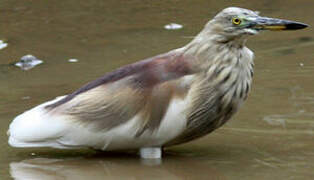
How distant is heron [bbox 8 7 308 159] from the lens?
181 inches

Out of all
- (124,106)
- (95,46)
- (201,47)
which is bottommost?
(95,46)

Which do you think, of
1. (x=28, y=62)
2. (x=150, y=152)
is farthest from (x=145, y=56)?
(x=150, y=152)

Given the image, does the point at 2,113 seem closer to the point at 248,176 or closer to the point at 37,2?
the point at 248,176

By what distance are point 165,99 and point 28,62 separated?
9.82 feet

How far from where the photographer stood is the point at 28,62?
731 centimetres

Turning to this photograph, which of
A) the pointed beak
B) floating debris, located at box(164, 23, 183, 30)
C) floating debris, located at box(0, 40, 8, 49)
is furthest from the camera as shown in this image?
floating debris, located at box(164, 23, 183, 30)

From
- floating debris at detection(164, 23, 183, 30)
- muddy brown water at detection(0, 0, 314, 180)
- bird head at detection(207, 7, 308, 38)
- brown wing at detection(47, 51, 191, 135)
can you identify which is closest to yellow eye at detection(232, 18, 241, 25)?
bird head at detection(207, 7, 308, 38)

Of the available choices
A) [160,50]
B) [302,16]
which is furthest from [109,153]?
[302,16]

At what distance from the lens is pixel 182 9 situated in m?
8.97

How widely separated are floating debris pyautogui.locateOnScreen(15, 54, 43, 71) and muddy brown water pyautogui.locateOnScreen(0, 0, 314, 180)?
81 mm

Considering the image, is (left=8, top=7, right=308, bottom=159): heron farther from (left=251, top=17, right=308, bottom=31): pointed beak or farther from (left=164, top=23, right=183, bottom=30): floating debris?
(left=164, top=23, right=183, bottom=30): floating debris

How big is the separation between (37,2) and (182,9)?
5.74 feet

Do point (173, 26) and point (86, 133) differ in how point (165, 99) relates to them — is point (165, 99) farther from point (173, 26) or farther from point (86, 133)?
point (173, 26)

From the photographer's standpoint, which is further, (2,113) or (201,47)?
(2,113)
